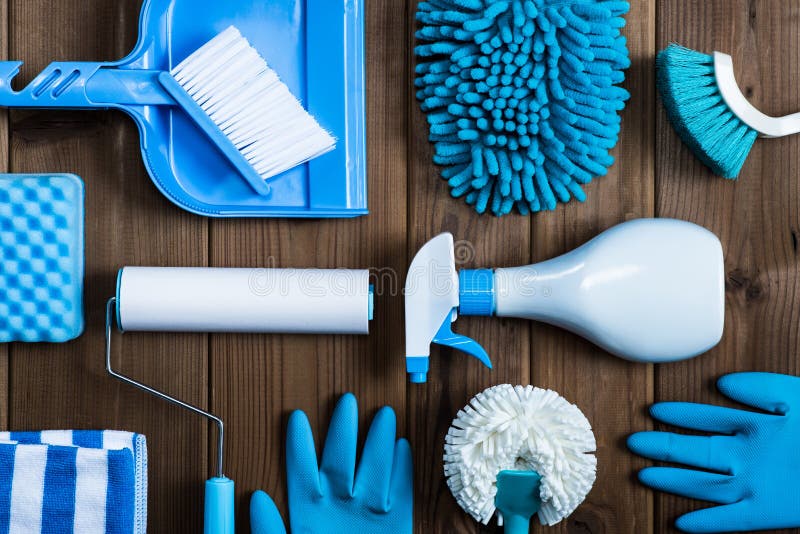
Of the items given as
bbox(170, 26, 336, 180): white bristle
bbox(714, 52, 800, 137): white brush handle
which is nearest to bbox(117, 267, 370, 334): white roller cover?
bbox(170, 26, 336, 180): white bristle

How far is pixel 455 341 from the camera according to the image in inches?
23.8

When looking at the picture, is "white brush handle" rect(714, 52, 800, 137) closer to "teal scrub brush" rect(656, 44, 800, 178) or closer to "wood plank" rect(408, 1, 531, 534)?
"teal scrub brush" rect(656, 44, 800, 178)

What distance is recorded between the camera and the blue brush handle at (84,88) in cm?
61

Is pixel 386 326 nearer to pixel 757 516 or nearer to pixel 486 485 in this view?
pixel 486 485

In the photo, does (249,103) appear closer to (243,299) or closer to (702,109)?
(243,299)

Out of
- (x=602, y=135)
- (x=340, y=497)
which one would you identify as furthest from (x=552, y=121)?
(x=340, y=497)

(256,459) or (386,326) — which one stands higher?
(386,326)

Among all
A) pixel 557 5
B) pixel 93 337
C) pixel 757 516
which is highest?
pixel 557 5

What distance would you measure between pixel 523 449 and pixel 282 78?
0.38m

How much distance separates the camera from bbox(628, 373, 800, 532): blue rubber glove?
629mm

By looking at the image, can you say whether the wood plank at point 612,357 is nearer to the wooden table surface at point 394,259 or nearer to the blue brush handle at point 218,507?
the wooden table surface at point 394,259

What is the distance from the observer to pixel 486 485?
60 cm

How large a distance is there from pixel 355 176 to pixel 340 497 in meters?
0.29

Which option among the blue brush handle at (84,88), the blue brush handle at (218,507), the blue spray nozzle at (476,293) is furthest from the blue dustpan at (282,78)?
the blue brush handle at (218,507)
